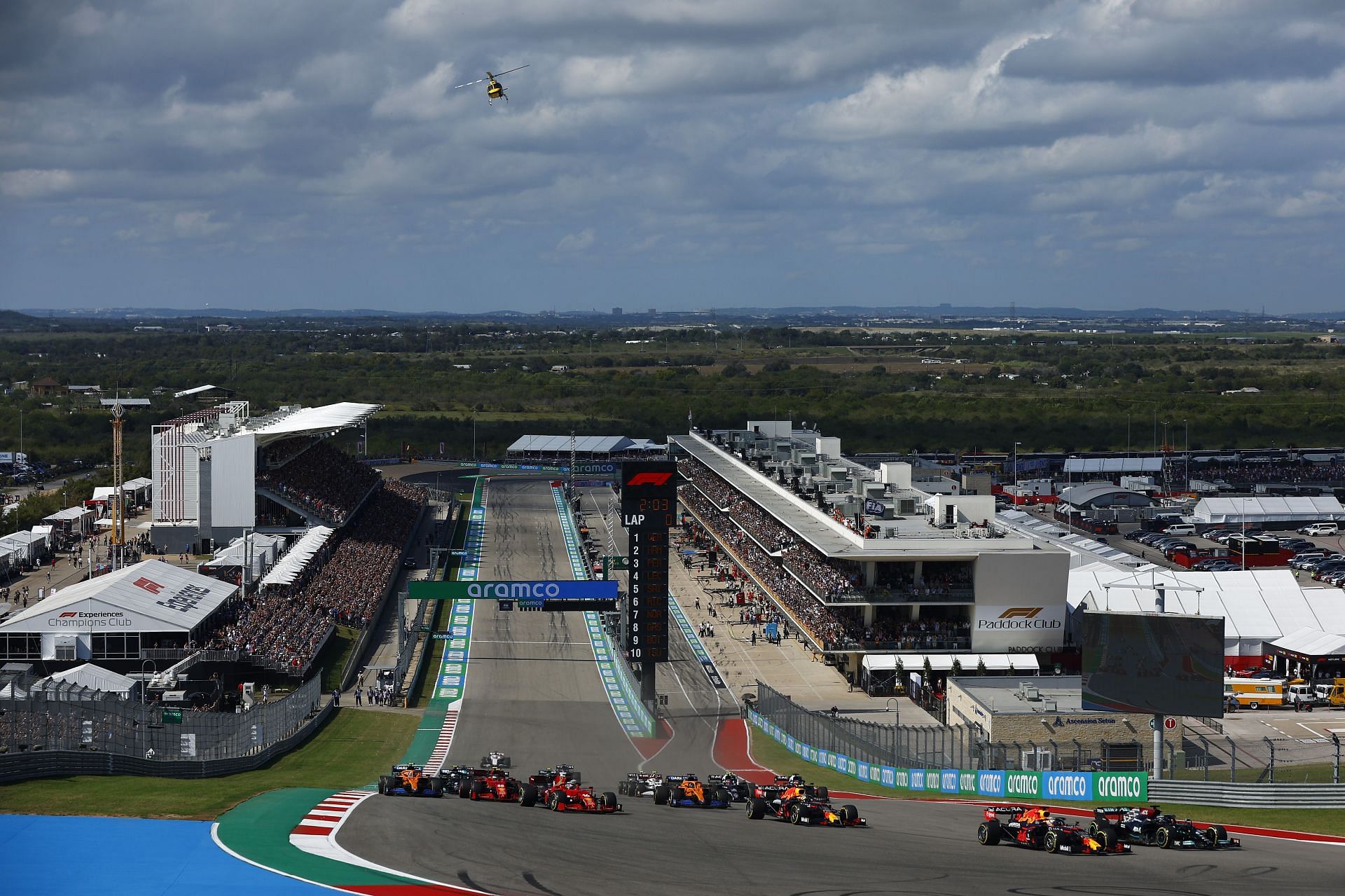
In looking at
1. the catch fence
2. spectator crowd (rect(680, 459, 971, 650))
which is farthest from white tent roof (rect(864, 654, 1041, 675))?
the catch fence

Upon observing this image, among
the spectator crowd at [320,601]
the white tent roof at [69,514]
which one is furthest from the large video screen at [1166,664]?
the white tent roof at [69,514]

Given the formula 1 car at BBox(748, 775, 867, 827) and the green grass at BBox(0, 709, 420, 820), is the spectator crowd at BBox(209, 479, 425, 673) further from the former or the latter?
the formula 1 car at BBox(748, 775, 867, 827)

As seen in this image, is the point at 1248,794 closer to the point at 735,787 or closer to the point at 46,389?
the point at 735,787

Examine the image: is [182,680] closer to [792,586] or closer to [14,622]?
[14,622]

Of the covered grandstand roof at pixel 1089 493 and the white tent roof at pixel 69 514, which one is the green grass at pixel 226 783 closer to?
the white tent roof at pixel 69 514

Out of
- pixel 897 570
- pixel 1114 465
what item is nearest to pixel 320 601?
pixel 897 570
